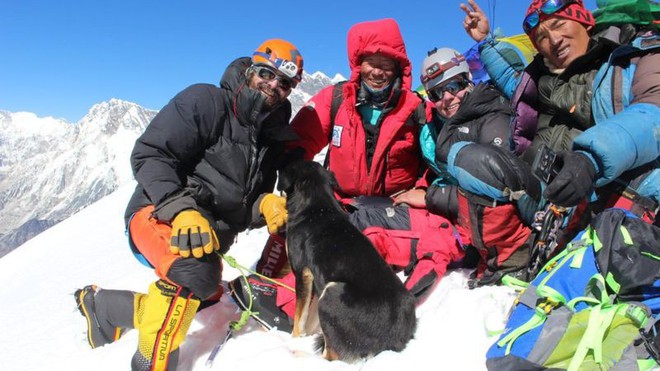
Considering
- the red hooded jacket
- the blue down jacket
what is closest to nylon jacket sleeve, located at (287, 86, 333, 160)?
the red hooded jacket

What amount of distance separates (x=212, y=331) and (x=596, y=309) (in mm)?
3110

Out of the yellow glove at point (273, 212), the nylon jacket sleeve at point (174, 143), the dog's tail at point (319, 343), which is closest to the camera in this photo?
the dog's tail at point (319, 343)

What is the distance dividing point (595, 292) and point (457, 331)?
96 centimetres

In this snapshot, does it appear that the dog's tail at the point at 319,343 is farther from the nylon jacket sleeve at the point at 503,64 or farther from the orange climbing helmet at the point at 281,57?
the nylon jacket sleeve at the point at 503,64

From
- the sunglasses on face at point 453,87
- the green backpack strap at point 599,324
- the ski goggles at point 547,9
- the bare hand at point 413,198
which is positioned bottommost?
the green backpack strap at point 599,324

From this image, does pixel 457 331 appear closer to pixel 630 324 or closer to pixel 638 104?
pixel 630 324

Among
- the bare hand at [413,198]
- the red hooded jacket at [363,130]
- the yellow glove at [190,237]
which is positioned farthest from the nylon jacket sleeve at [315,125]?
the yellow glove at [190,237]

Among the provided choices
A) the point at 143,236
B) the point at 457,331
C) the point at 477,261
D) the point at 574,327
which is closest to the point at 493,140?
the point at 477,261

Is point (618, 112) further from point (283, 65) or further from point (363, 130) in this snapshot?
point (283, 65)

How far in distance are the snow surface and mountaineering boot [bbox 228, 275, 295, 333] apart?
0.10 meters

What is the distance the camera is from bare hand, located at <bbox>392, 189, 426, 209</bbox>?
14.9ft

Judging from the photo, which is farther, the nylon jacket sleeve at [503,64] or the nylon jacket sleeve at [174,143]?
the nylon jacket sleeve at [503,64]

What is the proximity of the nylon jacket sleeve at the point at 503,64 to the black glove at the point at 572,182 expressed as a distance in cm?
195

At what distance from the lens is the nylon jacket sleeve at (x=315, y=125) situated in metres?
5.06
